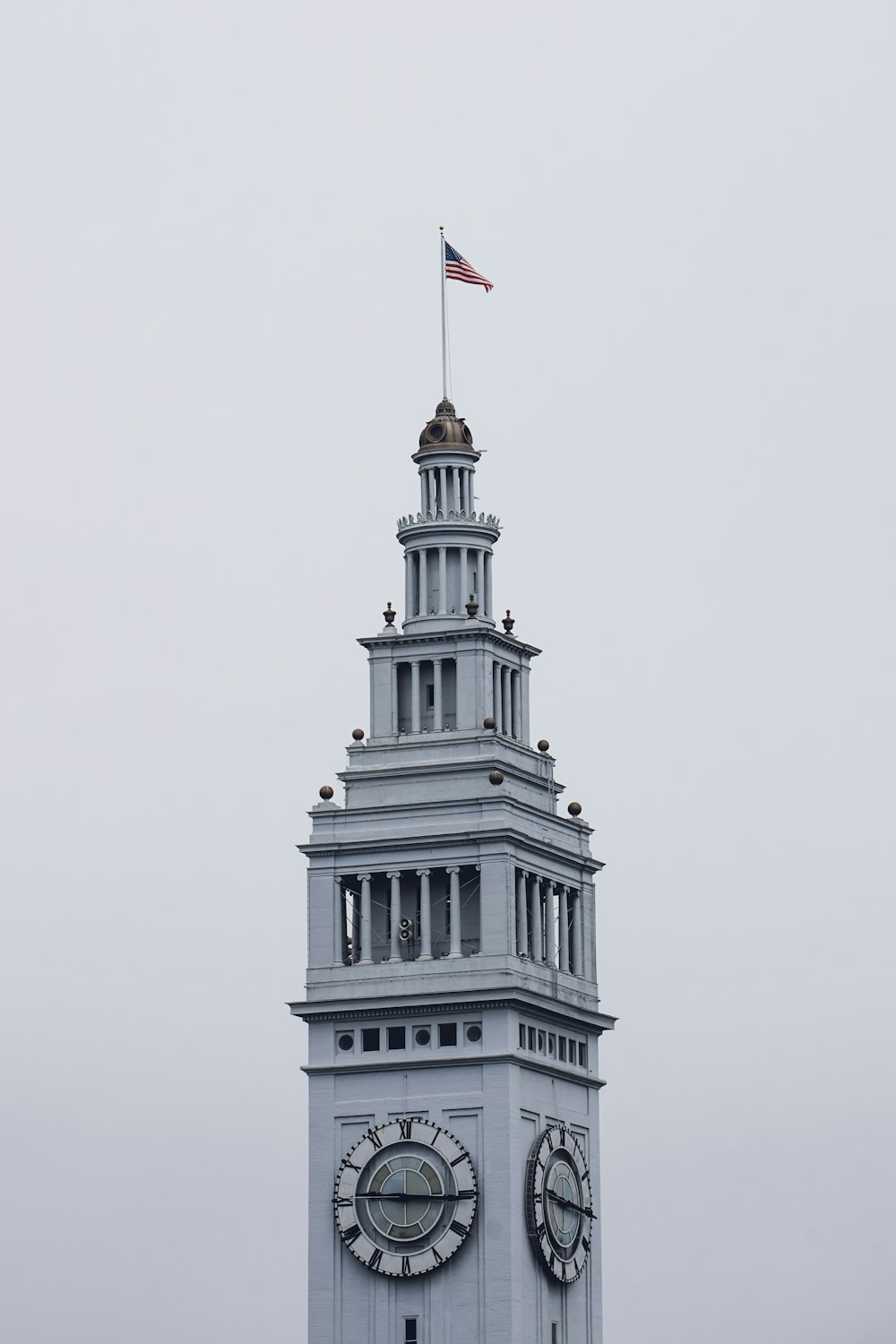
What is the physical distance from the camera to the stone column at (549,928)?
484ft

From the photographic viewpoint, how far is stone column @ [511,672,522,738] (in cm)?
14988

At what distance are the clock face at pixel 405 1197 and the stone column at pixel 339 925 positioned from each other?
605 centimetres

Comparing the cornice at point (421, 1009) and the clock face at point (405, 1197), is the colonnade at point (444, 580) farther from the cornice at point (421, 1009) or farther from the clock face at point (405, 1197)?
the clock face at point (405, 1197)

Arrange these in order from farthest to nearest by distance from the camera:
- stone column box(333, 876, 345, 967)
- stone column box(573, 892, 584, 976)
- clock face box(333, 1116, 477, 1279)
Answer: stone column box(573, 892, 584, 976), stone column box(333, 876, 345, 967), clock face box(333, 1116, 477, 1279)

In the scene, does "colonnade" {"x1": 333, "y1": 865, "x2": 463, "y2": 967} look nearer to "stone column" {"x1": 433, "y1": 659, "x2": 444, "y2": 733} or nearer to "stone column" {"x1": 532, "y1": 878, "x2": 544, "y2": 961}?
"stone column" {"x1": 532, "y1": 878, "x2": 544, "y2": 961}

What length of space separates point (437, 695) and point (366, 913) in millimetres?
7991

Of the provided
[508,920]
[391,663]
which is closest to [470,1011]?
[508,920]

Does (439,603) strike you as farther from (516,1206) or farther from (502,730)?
(516,1206)

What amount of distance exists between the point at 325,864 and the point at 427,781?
176 inches

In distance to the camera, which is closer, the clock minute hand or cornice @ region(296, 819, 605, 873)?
the clock minute hand

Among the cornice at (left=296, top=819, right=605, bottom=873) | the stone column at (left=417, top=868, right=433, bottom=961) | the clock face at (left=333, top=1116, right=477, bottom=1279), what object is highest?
the cornice at (left=296, top=819, right=605, bottom=873)

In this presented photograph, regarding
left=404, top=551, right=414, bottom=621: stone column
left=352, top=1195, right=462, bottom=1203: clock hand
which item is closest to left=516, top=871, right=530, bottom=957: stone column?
left=352, top=1195, right=462, bottom=1203: clock hand

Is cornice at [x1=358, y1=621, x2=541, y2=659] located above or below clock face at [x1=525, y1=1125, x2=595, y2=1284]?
above

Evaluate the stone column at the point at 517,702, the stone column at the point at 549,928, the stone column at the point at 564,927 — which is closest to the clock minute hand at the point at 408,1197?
the stone column at the point at 549,928
